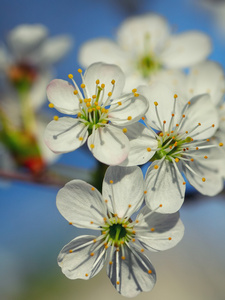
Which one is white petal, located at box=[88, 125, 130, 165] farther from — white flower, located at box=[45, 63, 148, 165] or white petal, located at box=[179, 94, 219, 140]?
white petal, located at box=[179, 94, 219, 140]

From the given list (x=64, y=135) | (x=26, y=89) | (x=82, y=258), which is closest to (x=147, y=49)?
(x=26, y=89)

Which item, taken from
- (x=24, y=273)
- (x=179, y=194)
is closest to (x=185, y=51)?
(x=179, y=194)

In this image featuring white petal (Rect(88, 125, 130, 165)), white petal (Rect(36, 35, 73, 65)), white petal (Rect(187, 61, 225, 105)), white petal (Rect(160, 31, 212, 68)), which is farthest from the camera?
white petal (Rect(36, 35, 73, 65))

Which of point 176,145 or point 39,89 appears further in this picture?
point 39,89

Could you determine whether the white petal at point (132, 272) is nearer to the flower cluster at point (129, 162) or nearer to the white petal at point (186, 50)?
the flower cluster at point (129, 162)

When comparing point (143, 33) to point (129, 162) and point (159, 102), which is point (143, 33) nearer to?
point (159, 102)

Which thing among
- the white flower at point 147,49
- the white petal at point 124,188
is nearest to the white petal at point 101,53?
the white flower at point 147,49

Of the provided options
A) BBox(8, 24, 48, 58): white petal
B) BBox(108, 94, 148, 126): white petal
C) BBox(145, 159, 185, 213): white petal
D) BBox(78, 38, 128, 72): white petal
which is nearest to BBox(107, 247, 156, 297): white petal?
BBox(145, 159, 185, 213): white petal
